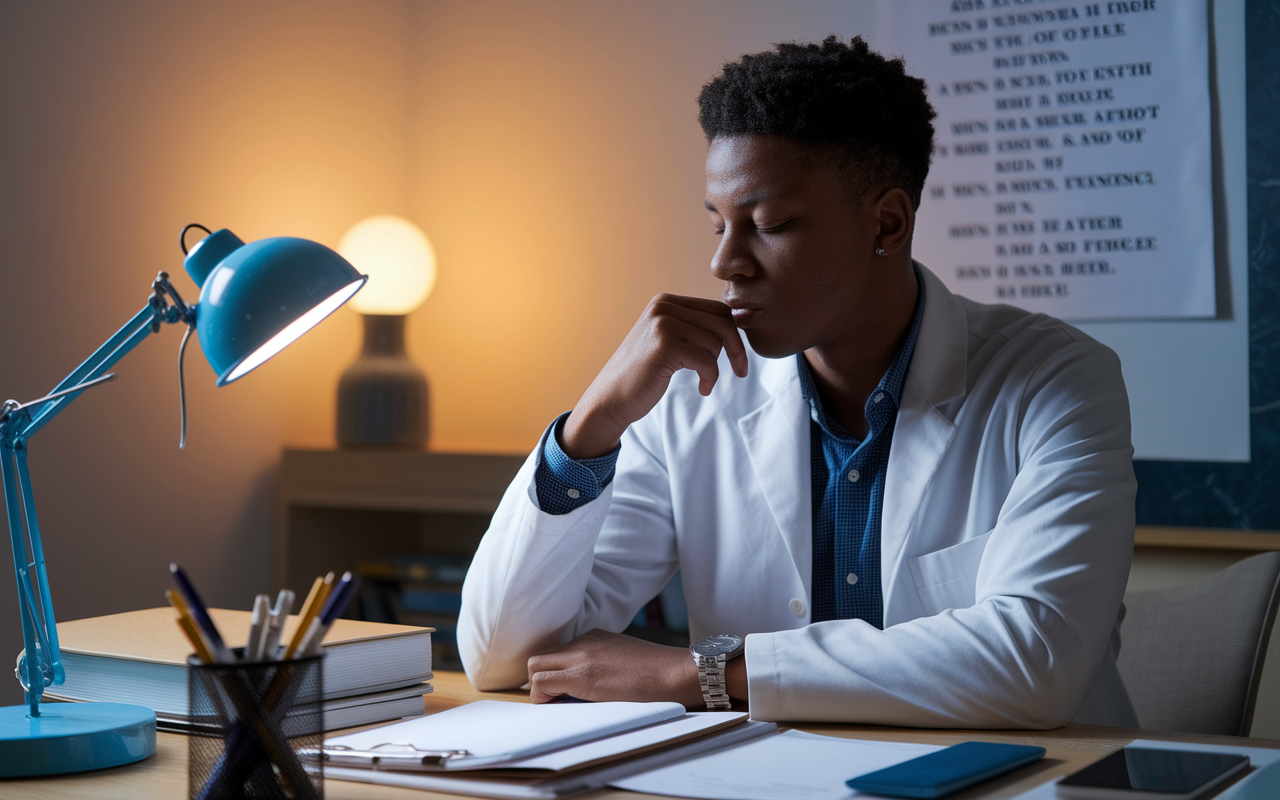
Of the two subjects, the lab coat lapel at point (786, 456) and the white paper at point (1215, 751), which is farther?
the lab coat lapel at point (786, 456)

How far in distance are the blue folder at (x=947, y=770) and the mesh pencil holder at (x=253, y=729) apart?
37 centimetres

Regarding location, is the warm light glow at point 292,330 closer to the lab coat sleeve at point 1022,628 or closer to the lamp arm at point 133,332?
the lamp arm at point 133,332

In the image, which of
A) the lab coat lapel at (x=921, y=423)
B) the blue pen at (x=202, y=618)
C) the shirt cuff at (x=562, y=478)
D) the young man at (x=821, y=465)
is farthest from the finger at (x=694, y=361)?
the blue pen at (x=202, y=618)

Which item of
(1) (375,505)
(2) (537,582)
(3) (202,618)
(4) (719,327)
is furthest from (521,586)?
(1) (375,505)

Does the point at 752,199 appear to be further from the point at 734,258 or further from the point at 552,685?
the point at 552,685

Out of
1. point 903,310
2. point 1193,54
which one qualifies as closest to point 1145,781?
point 903,310

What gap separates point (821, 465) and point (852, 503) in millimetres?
75

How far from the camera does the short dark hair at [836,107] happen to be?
1366mm

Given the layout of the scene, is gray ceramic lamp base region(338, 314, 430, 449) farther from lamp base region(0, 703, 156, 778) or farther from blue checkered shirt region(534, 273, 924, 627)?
lamp base region(0, 703, 156, 778)

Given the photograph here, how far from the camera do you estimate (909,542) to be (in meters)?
1.38

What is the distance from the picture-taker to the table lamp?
99.3 inches

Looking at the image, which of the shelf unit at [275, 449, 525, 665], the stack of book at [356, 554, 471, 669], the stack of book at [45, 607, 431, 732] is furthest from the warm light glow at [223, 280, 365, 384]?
the stack of book at [356, 554, 471, 669]

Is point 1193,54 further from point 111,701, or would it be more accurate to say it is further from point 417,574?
point 111,701

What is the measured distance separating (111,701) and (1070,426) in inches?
41.6
